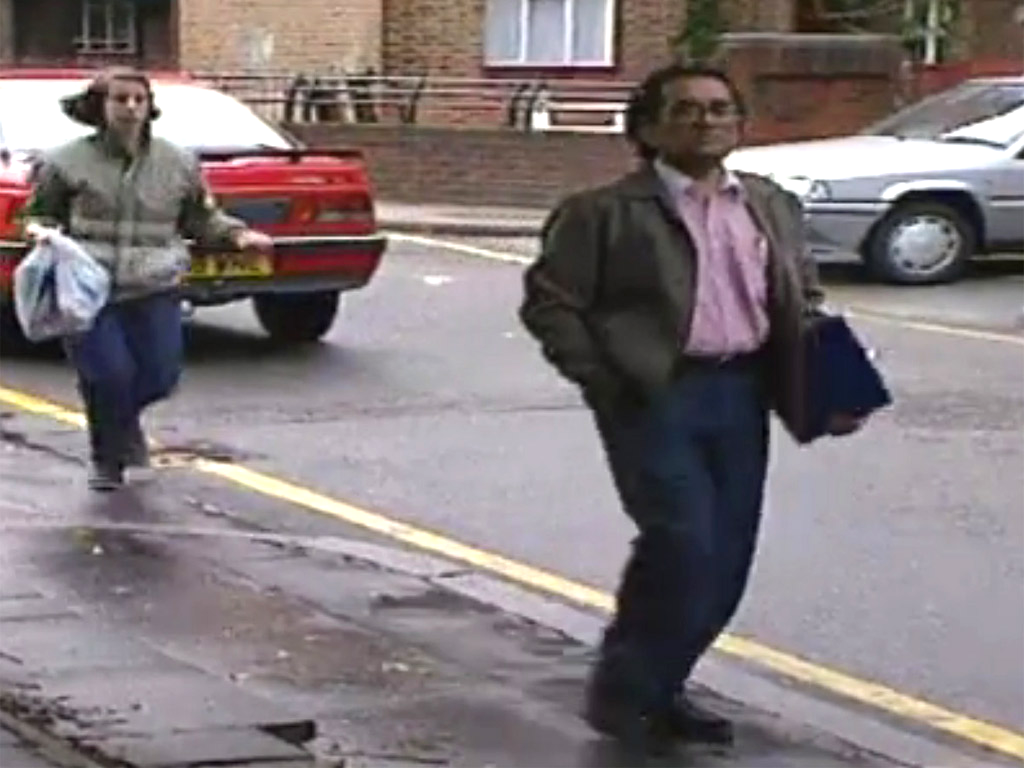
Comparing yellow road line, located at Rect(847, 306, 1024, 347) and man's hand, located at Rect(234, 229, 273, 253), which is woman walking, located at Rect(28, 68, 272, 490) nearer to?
man's hand, located at Rect(234, 229, 273, 253)

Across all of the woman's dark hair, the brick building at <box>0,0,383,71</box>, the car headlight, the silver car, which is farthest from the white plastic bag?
the brick building at <box>0,0,383,71</box>

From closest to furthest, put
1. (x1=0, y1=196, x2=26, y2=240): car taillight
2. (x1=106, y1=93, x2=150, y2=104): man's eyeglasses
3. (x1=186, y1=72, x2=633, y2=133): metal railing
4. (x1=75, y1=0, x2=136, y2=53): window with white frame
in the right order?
(x1=106, y1=93, x2=150, y2=104): man's eyeglasses < (x1=0, y1=196, x2=26, y2=240): car taillight < (x1=186, y1=72, x2=633, y2=133): metal railing < (x1=75, y1=0, x2=136, y2=53): window with white frame

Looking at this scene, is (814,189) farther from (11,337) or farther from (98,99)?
(98,99)

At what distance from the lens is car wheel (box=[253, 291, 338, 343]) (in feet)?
51.5

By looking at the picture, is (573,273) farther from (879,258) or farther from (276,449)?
(879,258)

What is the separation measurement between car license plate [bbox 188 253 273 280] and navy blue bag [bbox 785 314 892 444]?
759 cm

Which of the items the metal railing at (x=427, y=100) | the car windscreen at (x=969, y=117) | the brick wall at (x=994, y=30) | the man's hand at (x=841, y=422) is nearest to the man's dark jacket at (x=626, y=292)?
the man's hand at (x=841, y=422)

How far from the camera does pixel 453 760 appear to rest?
6684 mm

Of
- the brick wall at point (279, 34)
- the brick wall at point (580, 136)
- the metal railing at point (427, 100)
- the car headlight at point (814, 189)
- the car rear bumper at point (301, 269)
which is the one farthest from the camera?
the brick wall at point (279, 34)

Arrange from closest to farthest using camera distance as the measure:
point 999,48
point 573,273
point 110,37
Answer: point 573,273 → point 999,48 → point 110,37

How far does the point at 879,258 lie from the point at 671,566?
538 inches

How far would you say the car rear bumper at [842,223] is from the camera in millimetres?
19844

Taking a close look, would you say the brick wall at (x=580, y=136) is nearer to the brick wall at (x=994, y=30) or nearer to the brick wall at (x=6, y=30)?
the brick wall at (x=994, y=30)

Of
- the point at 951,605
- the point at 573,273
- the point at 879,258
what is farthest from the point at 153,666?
the point at 879,258
